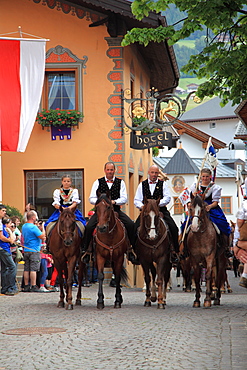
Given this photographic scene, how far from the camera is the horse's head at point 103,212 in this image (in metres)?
13.5

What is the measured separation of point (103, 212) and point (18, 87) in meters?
7.30

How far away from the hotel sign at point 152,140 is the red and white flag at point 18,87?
4.50m

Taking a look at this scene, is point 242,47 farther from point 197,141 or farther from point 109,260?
point 197,141

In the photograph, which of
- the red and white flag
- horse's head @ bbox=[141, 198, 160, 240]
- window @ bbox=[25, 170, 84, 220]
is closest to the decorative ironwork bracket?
window @ bbox=[25, 170, 84, 220]

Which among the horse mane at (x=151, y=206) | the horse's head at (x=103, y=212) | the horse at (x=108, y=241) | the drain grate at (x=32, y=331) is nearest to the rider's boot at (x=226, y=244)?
the horse mane at (x=151, y=206)

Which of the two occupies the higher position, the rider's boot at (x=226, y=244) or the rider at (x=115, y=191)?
the rider at (x=115, y=191)

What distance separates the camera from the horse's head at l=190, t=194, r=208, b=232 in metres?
13.9

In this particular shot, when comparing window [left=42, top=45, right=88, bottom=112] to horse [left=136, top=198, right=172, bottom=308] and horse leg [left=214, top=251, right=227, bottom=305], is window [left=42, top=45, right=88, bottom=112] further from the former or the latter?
horse [left=136, top=198, right=172, bottom=308]

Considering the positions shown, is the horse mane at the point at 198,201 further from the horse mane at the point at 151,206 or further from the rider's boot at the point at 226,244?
the rider's boot at the point at 226,244

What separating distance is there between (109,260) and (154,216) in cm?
131

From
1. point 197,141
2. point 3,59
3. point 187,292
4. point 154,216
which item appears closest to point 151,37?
point 154,216

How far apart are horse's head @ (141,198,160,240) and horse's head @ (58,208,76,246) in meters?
1.32

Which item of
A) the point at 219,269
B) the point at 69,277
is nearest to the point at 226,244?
the point at 219,269

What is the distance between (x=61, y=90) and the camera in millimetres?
24156
